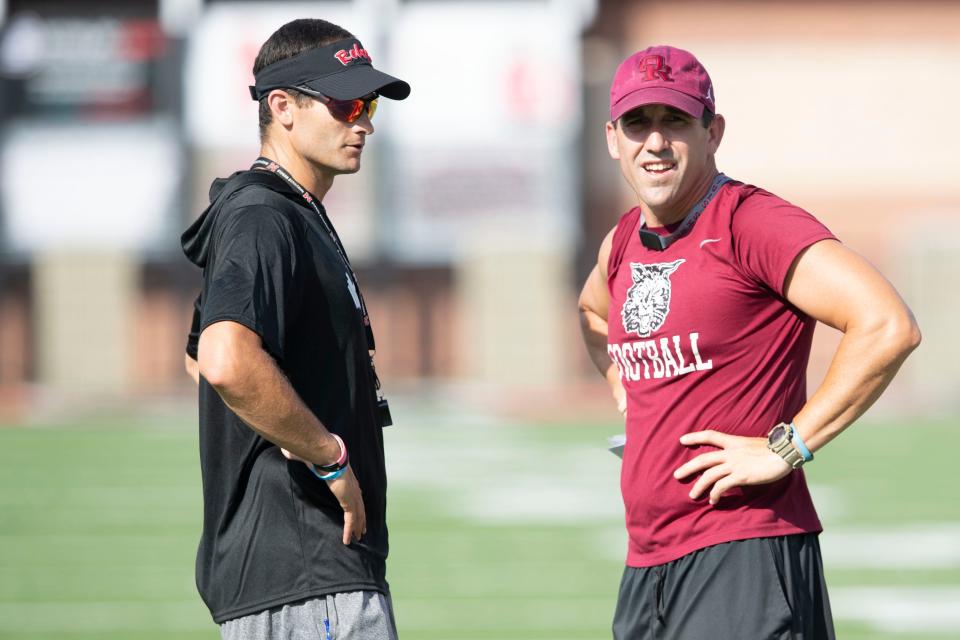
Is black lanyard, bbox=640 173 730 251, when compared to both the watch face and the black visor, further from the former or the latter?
the black visor

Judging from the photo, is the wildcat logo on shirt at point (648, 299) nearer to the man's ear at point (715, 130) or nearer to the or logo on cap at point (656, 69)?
the man's ear at point (715, 130)

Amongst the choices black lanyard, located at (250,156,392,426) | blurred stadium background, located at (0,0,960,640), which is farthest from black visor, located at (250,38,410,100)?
blurred stadium background, located at (0,0,960,640)

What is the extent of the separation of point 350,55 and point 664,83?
729mm

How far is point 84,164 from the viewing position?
→ 2286 cm

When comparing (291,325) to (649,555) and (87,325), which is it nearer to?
(649,555)

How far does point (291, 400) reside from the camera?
294 centimetres

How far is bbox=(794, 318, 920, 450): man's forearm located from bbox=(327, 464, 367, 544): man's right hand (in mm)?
978

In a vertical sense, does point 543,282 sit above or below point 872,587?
above

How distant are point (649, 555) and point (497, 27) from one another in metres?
20.2

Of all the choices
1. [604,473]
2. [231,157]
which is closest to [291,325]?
[604,473]

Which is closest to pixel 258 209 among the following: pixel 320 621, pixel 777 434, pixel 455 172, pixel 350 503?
pixel 350 503

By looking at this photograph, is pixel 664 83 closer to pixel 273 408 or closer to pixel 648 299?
pixel 648 299

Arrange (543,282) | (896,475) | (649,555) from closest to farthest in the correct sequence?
(649,555)
(896,475)
(543,282)

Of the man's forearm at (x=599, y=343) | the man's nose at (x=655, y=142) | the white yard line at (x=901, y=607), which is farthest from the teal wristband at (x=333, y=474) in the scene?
the white yard line at (x=901, y=607)
